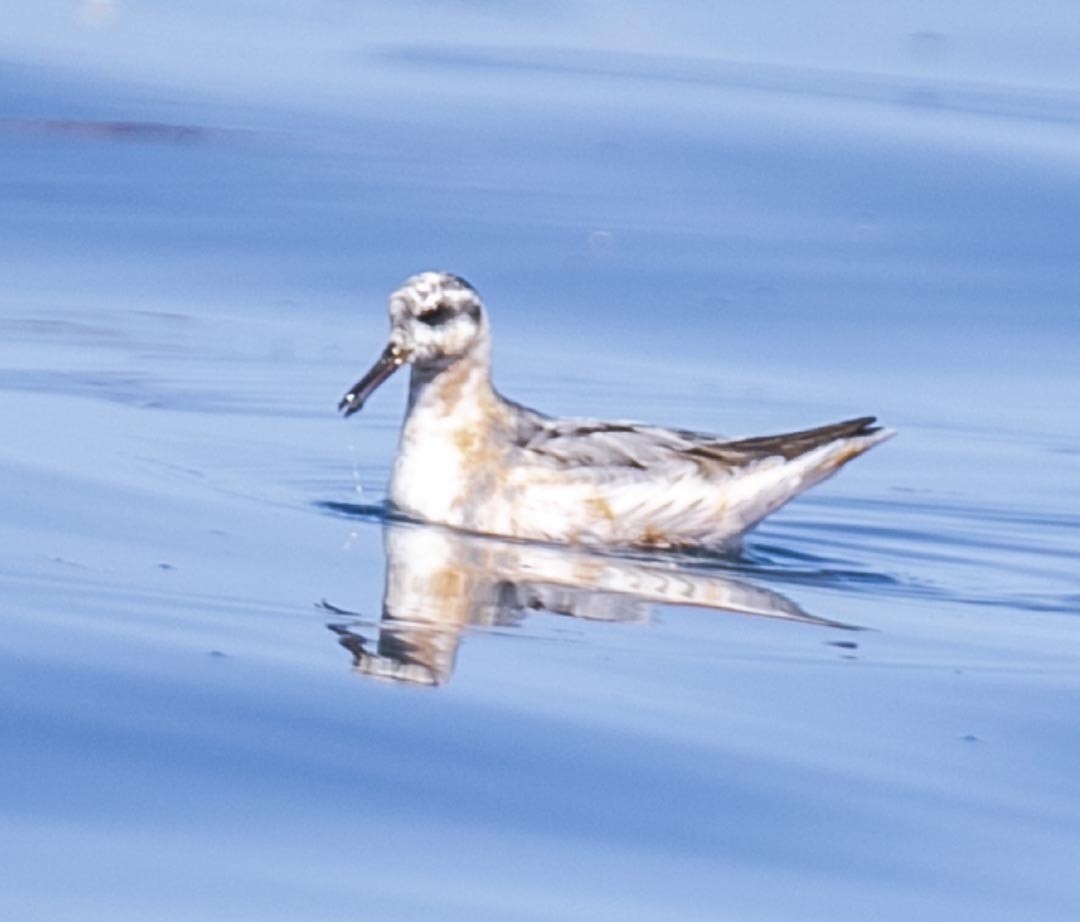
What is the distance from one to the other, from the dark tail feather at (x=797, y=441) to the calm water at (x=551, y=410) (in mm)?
323

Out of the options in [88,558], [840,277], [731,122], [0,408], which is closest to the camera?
[88,558]

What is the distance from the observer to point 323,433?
11.4 m

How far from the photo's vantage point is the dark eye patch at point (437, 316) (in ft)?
33.8

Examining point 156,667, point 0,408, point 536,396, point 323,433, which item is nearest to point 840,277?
point 536,396

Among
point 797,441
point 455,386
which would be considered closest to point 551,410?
point 455,386

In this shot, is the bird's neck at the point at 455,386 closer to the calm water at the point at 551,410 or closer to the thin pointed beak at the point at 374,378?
the thin pointed beak at the point at 374,378

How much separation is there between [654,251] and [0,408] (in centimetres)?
489

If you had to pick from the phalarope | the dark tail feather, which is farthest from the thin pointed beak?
the dark tail feather

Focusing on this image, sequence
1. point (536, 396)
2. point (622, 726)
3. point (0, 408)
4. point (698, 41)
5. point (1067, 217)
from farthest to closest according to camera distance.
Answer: point (698, 41) < point (1067, 217) < point (536, 396) < point (0, 408) < point (622, 726)

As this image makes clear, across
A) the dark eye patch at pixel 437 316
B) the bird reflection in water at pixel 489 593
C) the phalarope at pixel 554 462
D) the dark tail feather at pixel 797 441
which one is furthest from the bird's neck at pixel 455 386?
the dark tail feather at pixel 797 441

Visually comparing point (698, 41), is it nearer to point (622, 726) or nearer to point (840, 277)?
point (840, 277)

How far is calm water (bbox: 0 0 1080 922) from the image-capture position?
20.4ft

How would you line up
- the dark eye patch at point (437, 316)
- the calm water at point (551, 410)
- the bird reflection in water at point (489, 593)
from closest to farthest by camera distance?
the calm water at point (551, 410) → the bird reflection in water at point (489, 593) → the dark eye patch at point (437, 316)

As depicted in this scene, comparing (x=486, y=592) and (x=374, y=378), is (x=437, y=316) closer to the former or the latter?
(x=374, y=378)
